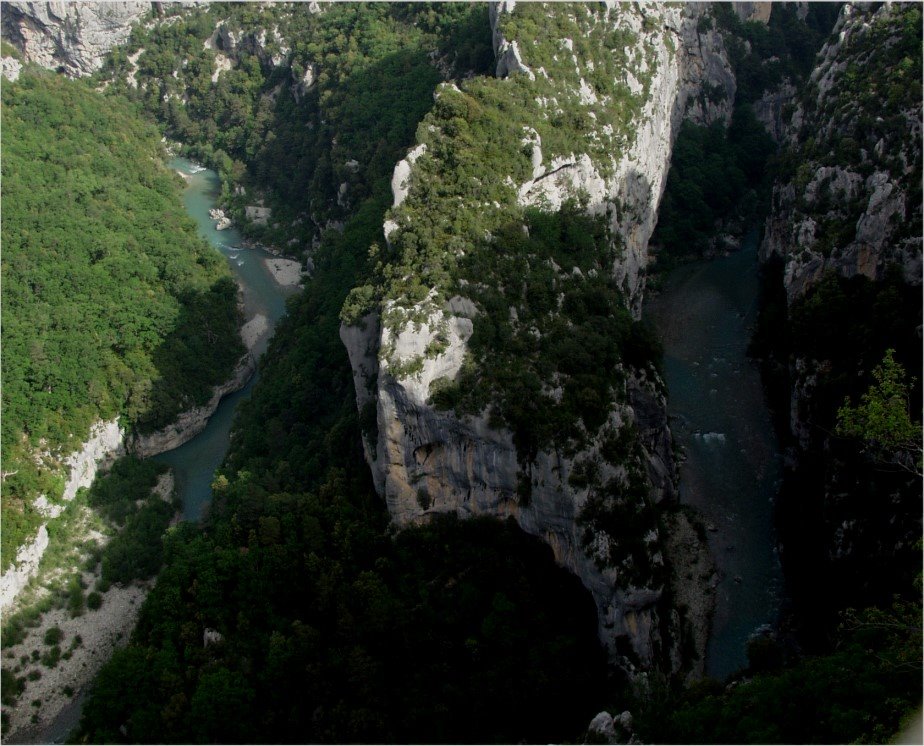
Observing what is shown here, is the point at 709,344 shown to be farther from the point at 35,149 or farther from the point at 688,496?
the point at 35,149

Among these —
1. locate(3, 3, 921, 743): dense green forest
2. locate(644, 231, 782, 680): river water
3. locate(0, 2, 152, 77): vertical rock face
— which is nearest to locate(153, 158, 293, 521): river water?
locate(3, 3, 921, 743): dense green forest

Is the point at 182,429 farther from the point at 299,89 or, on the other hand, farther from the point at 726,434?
the point at 299,89

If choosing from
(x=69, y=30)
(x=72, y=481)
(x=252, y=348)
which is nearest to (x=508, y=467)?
(x=72, y=481)

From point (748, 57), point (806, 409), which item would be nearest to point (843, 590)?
point (806, 409)

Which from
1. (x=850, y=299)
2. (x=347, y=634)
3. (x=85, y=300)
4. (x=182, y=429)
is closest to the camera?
(x=347, y=634)

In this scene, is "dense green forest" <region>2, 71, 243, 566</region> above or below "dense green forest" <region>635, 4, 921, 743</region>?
above

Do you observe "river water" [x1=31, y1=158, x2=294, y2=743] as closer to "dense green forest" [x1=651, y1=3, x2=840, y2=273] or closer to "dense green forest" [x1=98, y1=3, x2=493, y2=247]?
"dense green forest" [x1=98, y1=3, x2=493, y2=247]
